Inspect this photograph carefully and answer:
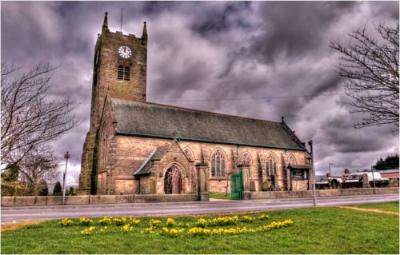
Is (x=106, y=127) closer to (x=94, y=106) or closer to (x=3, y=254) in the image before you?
(x=94, y=106)

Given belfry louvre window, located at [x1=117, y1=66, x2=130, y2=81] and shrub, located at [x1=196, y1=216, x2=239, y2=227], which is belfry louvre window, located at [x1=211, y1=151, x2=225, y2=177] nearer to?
belfry louvre window, located at [x1=117, y1=66, x2=130, y2=81]

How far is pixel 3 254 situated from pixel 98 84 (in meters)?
38.6

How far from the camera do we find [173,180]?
32719 millimetres

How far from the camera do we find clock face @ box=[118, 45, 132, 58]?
4536 cm

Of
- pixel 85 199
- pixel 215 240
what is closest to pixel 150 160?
pixel 85 199

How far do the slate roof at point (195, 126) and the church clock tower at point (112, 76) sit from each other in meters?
3.75

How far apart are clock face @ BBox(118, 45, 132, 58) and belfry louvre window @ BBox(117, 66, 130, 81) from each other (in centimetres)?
176

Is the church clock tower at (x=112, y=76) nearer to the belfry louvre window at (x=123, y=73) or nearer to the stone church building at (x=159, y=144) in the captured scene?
the belfry louvre window at (x=123, y=73)

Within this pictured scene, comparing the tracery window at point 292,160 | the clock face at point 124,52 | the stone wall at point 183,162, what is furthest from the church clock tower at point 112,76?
the tracery window at point 292,160

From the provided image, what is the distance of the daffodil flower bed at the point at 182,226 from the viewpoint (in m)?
9.54

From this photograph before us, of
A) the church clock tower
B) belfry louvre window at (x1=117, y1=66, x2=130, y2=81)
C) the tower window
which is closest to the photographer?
the church clock tower

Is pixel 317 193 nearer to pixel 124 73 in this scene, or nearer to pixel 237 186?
pixel 237 186

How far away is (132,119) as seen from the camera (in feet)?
124

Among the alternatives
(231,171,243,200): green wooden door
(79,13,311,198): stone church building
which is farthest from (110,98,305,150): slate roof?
(231,171,243,200): green wooden door
